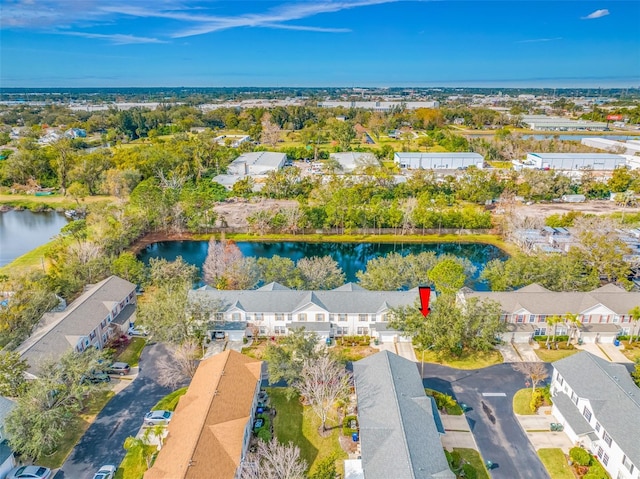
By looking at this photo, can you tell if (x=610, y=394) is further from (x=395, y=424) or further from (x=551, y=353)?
(x=395, y=424)

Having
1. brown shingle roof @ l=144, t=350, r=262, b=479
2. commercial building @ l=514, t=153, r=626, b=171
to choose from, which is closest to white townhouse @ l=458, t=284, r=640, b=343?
brown shingle roof @ l=144, t=350, r=262, b=479

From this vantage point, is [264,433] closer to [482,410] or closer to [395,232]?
[482,410]

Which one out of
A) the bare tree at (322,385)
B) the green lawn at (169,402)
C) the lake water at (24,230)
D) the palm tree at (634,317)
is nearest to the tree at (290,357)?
the bare tree at (322,385)

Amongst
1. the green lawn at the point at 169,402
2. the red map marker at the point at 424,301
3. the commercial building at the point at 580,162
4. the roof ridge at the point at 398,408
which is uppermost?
the commercial building at the point at 580,162

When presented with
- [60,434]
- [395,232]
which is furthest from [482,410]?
[395,232]

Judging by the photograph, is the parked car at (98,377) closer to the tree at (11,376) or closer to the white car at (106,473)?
the tree at (11,376)

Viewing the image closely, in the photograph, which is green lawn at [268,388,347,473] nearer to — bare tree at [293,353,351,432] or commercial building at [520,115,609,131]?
bare tree at [293,353,351,432]

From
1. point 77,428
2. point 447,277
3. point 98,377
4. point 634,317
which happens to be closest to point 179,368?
point 98,377
